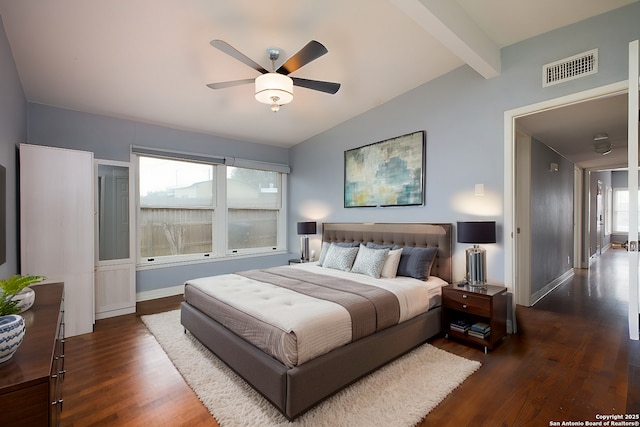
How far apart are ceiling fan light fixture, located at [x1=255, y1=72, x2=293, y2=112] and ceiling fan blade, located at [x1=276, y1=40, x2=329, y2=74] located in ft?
0.28

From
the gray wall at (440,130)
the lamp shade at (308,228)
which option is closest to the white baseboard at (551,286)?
the gray wall at (440,130)

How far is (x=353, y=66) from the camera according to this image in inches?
131

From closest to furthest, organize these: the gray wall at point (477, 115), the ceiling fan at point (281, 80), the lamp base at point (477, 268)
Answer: the ceiling fan at point (281, 80), the gray wall at point (477, 115), the lamp base at point (477, 268)

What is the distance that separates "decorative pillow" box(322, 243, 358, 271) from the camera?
12.3 ft

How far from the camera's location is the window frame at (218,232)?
4.35 metres

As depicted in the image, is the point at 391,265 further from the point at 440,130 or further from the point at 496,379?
the point at 440,130

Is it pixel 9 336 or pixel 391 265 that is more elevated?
pixel 9 336

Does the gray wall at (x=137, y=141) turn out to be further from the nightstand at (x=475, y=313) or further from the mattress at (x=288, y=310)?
the nightstand at (x=475, y=313)

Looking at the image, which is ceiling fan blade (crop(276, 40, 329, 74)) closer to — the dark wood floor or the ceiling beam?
the ceiling beam

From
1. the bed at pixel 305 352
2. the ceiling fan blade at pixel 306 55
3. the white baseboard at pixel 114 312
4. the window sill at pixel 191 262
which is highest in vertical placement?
the ceiling fan blade at pixel 306 55

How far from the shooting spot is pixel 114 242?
392cm

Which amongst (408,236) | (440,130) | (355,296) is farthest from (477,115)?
(355,296)

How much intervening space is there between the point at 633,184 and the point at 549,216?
3.03 m

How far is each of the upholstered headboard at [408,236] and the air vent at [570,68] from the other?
5.74 feet
